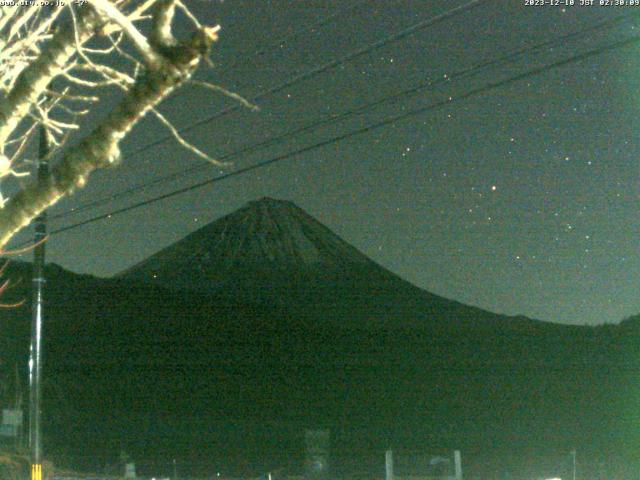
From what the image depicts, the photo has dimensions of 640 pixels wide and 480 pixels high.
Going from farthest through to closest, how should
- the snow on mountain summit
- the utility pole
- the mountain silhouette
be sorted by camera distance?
the snow on mountain summit < the mountain silhouette < the utility pole

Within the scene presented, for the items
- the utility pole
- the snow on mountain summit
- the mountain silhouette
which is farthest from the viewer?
the snow on mountain summit

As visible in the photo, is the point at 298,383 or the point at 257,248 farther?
the point at 257,248

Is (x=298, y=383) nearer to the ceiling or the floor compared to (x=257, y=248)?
nearer to the floor

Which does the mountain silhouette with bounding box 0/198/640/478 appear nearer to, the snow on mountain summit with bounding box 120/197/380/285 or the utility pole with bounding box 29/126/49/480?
the utility pole with bounding box 29/126/49/480

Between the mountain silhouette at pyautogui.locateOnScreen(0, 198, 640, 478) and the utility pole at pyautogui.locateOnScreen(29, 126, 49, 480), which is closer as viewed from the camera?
the utility pole at pyautogui.locateOnScreen(29, 126, 49, 480)

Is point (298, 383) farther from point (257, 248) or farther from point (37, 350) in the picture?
point (257, 248)

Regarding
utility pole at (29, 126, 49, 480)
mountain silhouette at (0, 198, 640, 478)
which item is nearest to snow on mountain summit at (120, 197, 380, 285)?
mountain silhouette at (0, 198, 640, 478)

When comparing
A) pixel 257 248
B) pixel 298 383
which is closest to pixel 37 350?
pixel 298 383

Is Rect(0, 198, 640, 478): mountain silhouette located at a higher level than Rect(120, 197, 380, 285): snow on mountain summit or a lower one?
lower

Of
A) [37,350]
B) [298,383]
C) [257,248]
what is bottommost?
[298,383]

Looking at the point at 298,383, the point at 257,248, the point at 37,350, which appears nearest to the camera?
the point at 37,350

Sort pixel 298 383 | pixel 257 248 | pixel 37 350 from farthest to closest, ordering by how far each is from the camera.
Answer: pixel 257 248 → pixel 298 383 → pixel 37 350

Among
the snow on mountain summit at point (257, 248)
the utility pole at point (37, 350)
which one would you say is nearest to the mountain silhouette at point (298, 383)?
the utility pole at point (37, 350)

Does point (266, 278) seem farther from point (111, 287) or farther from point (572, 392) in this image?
point (572, 392)
